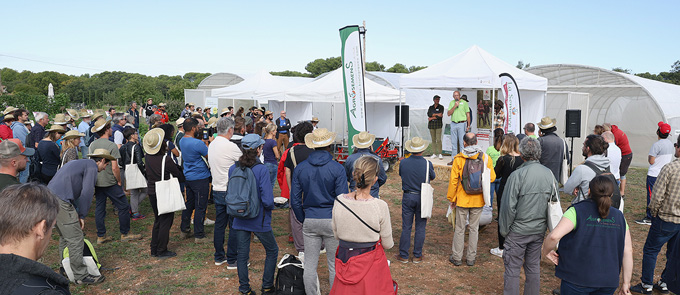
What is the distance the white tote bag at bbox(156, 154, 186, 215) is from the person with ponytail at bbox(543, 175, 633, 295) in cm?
417

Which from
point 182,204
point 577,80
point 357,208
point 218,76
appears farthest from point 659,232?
point 218,76

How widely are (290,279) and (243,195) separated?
3.11ft

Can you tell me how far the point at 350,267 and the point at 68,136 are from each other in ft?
13.9

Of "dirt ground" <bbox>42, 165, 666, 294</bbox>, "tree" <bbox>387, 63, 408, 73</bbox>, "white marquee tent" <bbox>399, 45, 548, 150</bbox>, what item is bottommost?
"dirt ground" <bbox>42, 165, 666, 294</bbox>

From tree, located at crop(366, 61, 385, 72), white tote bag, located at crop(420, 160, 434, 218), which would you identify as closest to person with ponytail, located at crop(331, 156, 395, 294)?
white tote bag, located at crop(420, 160, 434, 218)

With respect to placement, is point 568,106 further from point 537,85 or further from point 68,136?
point 68,136

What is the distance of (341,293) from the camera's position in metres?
3.22

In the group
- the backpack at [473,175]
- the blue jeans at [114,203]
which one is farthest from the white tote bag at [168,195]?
the backpack at [473,175]

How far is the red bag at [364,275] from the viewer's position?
316 cm

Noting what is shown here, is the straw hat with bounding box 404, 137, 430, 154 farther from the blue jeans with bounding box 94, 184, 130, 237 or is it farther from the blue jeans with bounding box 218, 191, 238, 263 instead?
the blue jeans with bounding box 94, 184, 130, 237

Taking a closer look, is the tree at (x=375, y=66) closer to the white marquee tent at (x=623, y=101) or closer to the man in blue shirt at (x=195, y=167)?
the white marquee tent at (x=623, y=101)

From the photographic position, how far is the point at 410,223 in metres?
5.63

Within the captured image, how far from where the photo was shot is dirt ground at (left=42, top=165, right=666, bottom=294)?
16.3 feet

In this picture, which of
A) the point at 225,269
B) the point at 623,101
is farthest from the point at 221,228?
the point at 623,101
